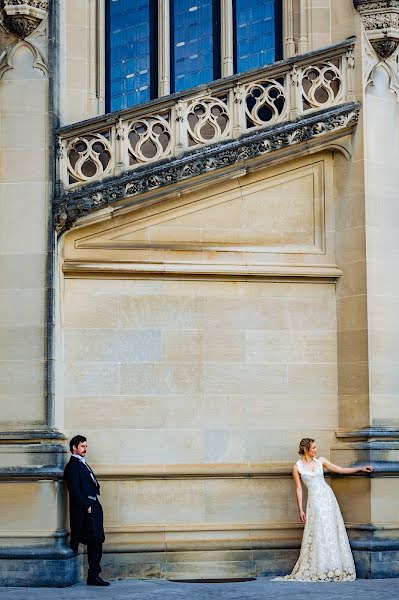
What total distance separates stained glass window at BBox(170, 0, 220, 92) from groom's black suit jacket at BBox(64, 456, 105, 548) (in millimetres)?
5794

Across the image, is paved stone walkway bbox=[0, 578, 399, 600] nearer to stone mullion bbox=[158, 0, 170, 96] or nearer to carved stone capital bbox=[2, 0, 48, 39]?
stone mullion bbox=[158, 0, 170, 96]

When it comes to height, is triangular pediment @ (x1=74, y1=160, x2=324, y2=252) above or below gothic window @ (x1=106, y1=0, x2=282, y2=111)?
below

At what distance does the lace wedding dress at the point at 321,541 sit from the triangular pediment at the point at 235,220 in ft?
9.98

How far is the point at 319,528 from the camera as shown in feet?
→ 53.7

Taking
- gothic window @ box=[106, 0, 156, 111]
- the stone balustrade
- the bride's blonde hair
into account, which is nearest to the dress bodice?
the bride's blonde hair

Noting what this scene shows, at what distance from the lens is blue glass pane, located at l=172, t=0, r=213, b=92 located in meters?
18.3

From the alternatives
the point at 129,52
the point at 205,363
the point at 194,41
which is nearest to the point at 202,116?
the point at 194,41

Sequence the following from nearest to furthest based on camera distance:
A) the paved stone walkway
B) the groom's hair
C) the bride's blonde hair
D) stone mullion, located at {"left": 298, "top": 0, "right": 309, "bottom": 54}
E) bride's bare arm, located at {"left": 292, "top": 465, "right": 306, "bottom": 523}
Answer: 1. the paved stone walkway
2. the groom's hair
3. bride's bare arm, located at {"left": 292, "top": 465, "right": 306, "bottom": 523}
4. the bride's blonde hair
5. stone mullion, located at {"left": 298, "top": 0, "right": 309, "bottom": 54}

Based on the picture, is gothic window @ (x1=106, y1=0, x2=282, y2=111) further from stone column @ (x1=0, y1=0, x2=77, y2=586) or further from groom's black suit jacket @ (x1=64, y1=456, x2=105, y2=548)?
groom's black suit jacket @ (x1=64, y1=456, x2=105, y2=548)

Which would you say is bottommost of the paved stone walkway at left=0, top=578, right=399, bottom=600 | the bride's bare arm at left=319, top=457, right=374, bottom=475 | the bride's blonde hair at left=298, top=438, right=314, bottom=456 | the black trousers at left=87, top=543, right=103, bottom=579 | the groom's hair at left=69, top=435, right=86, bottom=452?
the paved stone walkway at left=0, top=578, right=399, bottom=600

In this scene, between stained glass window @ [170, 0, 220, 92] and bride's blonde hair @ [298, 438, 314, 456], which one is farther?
A: stained glass window @ [170, 0, 220, 92]

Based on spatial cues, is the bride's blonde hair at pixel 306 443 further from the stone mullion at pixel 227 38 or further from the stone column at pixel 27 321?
the stone mullion at pixel 227 38

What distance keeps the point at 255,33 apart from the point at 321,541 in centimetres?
702

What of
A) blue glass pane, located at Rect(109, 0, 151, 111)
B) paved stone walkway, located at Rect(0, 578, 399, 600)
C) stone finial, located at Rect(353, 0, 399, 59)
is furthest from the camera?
blue glass pane, located at Rect(109, 0, 151, 111)
